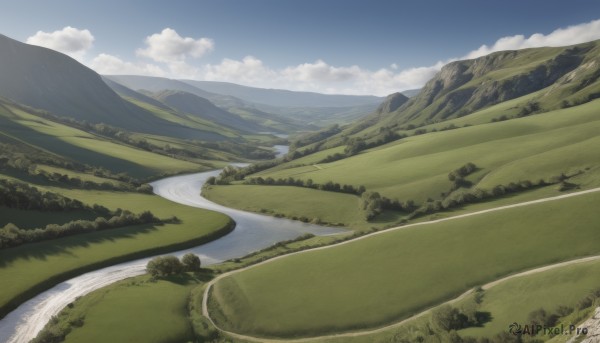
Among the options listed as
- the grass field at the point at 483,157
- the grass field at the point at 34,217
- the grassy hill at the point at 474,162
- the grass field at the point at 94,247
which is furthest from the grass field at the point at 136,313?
the grass field at the point at 483,157

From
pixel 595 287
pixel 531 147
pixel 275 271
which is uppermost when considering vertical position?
pixel 531 147

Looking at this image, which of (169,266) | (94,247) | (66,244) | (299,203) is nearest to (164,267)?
(169,266)

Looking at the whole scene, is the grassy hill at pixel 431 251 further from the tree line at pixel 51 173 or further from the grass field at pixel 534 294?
the tree line at pixel 51 173

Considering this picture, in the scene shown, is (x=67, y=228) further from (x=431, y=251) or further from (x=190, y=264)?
(x=431, y=251)

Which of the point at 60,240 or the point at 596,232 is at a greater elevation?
the point at 596,232

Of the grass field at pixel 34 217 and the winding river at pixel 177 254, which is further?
the grass field at pixel 34 217

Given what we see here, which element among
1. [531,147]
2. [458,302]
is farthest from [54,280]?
[531,147]

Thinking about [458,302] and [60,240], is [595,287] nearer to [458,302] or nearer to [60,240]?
[458,302]
